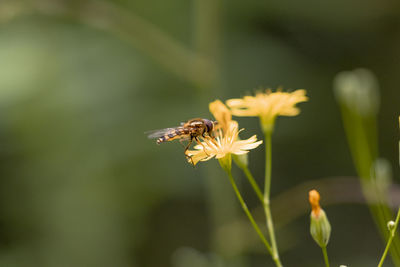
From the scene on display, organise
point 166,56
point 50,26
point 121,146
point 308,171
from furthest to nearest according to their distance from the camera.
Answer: point 308,171 → point 50,26 → point 121,146 → point 166,56

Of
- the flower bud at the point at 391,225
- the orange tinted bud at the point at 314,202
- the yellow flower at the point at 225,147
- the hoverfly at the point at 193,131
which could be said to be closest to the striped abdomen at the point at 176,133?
the hoverfly at the point at 193,131

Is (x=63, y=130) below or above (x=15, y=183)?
above

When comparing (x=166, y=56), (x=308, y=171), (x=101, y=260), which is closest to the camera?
(x=166, y=56)

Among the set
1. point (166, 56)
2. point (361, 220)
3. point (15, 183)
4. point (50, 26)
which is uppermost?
point (50, 26)

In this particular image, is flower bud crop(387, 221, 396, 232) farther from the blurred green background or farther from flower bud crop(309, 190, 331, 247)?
the blurred green background

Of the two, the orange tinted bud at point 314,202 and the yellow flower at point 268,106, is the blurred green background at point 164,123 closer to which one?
the yellow flower at point 268,106

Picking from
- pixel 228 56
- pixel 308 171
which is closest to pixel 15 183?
pixel 228 56

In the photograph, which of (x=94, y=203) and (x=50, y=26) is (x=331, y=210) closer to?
(x=94, y=203)

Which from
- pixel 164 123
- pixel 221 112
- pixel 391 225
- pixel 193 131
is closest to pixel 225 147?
pixel 221 112
